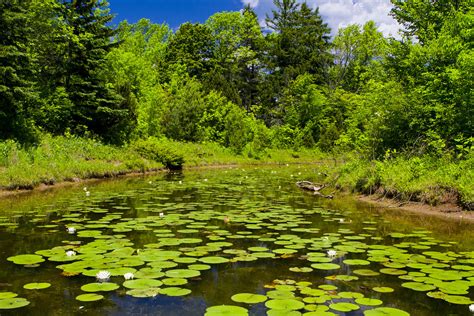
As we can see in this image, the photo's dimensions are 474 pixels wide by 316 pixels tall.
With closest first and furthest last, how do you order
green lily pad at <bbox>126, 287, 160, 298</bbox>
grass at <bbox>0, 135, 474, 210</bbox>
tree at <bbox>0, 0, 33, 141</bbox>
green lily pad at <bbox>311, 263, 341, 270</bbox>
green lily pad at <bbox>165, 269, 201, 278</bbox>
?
green lily pad at <bbox>126, 287, 160, 298</bbox>, green lily pad at <bbox>165, 269, 201, 278</bbox>, green lily pad at <bbox>311, 263, 341, 270</bbox>, grass at <bbox>0, 135, 474, 210</bbox>, tree at <bbox>0, 0, 33, 141</bbox>

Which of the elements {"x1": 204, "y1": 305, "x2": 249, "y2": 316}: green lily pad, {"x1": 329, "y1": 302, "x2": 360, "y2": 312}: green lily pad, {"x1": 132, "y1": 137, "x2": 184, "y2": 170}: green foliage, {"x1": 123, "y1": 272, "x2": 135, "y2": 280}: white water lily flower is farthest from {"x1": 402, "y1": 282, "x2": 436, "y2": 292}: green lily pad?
{"x1": 132, "y1": 137, "x2": 184, "y2": 170}: green foliage

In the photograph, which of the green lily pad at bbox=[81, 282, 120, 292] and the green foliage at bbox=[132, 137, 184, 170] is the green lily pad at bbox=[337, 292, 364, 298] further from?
the green foliage at bbox=[132, 137, 184, 170]

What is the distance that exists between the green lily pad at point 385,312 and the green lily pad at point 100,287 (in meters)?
2.50

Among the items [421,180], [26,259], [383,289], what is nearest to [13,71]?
[26,259]

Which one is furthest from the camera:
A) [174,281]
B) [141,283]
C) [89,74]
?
[89,74]

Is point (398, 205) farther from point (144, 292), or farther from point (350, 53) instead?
point (350, 53)

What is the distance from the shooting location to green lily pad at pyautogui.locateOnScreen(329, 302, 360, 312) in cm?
367

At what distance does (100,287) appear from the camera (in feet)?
13.8

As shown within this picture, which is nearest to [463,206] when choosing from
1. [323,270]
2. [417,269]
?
[417,269]

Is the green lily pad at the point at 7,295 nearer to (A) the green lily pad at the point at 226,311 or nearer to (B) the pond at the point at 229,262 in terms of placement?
(B) the pond at the point at 229,262

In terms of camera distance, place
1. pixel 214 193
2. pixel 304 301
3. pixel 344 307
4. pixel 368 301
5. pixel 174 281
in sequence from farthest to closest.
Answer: pixel 214 193
pixel 174 281
pixel 368 301
pixel 304 301
pixel 344 307

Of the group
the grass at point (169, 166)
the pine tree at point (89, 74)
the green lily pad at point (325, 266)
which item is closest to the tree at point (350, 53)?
the grass at point (169, 166)

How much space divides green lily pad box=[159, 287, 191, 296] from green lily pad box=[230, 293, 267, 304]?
0.48 metres

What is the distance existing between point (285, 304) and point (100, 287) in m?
1.92
